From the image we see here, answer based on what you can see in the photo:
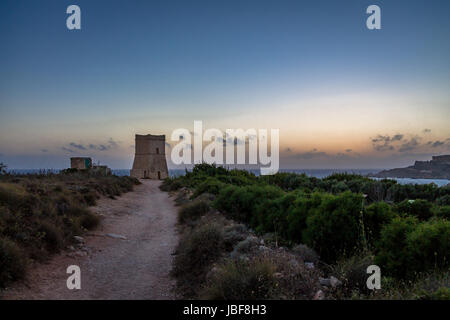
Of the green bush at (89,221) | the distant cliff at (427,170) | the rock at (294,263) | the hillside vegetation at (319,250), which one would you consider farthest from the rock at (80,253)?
the distant cliff at (427,170)

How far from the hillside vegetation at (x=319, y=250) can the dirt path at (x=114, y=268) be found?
1.98 feet

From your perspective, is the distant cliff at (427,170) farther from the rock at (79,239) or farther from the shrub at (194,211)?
the rock at (79,239)

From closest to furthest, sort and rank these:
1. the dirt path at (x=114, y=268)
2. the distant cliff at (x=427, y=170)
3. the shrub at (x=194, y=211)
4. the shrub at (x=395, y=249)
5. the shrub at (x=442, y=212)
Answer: the shrub at (x=395, y=249), the dirt path at (x=114, y=268), the shrub at (x=442, y=212), the shrub at (x=194, y=211), the distant cliff at (x=427, y=170)

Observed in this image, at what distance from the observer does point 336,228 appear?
6223 mm

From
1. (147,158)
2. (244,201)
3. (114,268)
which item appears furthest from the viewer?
(147,158)

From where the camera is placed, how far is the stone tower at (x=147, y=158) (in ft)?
143

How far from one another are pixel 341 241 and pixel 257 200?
13.5 feet

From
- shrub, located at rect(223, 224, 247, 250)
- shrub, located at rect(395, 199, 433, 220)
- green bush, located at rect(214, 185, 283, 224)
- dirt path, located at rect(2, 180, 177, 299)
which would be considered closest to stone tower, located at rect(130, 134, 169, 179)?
dirt path, located at rect(2, 180, 177, 299)

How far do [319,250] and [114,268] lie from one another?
15.2ft

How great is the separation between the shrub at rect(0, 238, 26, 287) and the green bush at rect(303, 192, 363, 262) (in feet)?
18.7

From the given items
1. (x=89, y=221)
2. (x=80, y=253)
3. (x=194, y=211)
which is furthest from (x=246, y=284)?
(x=194, y=211)

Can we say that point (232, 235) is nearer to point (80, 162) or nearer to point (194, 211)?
point (194, 211)

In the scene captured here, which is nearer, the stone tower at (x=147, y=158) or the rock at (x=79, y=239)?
the rock at (x=79, y=239)
